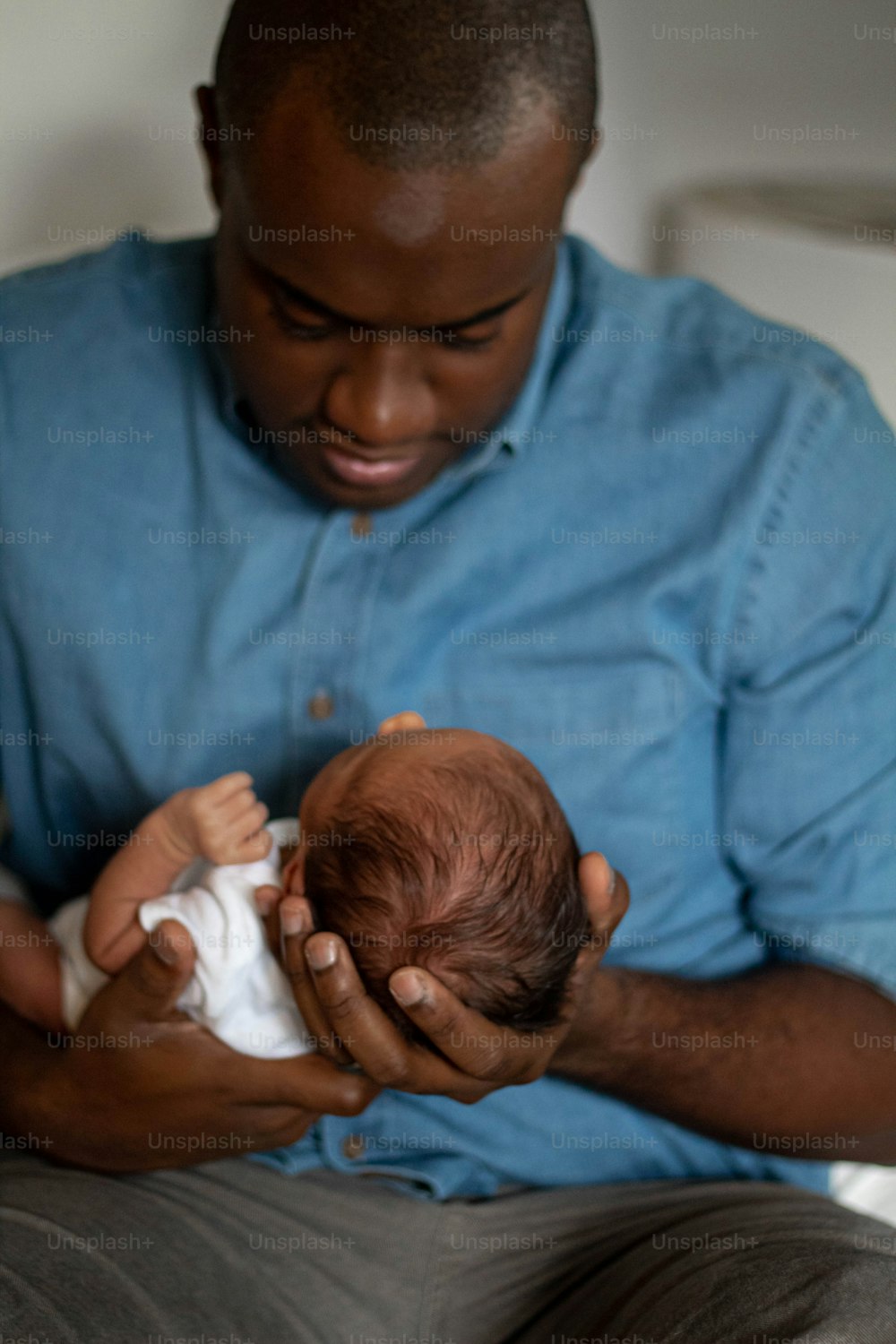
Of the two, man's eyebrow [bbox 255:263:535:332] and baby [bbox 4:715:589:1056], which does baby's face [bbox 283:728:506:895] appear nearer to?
baby [bbox 4:715:589:1056]

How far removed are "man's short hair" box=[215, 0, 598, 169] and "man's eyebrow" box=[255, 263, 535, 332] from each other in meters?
0.13

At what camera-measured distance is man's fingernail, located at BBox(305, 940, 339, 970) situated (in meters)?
1.02

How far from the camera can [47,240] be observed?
1.94 metres

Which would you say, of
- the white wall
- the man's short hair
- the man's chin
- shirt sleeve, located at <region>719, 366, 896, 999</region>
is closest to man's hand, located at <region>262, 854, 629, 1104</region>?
shirt sleeve, located at <region>719, 366, 896, 999</region>

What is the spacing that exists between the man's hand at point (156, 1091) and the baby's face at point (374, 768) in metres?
0.16

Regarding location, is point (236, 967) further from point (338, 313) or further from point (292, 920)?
point (338, 313)

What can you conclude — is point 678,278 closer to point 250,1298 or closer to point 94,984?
point 94,984

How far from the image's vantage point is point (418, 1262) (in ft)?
4.27

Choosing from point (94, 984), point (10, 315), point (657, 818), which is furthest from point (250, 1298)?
point (10, 315)

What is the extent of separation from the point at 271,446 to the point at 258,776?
1.21 ft

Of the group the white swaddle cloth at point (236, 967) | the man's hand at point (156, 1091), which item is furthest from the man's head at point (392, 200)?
the man's hand at point (156, 1091)

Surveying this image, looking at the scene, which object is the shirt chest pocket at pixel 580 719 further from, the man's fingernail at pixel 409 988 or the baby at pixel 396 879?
the man's fingernail at pixel 409 988

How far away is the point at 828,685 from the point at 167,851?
2.33 feet

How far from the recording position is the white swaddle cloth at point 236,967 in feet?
3.98
